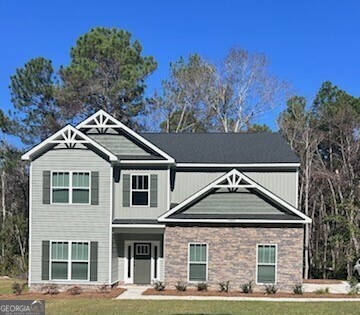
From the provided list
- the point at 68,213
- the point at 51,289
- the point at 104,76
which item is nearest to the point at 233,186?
the point at 68,213

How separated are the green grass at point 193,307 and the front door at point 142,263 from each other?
478cm

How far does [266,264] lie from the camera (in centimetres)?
1867

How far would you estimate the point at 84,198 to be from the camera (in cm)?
1922

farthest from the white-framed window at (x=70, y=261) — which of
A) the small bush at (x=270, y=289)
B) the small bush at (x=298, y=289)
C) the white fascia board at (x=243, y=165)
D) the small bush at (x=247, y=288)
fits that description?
the small bush at (x=298, y=289)

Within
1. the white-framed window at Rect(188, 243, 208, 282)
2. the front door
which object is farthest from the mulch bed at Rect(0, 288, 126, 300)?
the white-framed window at Rect(188, 243, 208, 282)

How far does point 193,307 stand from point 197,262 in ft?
14.3

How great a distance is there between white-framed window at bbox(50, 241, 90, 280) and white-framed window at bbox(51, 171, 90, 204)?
5.91 feet

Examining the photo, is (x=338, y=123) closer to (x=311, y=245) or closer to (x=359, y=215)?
(x=359, y=215)

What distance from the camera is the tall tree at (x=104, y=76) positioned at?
3250 centimetres

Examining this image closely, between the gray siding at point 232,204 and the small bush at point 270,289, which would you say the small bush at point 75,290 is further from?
the small bush at point 270,289

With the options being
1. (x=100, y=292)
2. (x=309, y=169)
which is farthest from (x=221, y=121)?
(x=100, y=292)

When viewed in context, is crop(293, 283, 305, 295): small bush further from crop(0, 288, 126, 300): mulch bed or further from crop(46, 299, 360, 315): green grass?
crop(0, 288, 126, 300): mulch bed

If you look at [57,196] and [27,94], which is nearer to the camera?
[57,196]

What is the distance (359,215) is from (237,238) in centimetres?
1373
